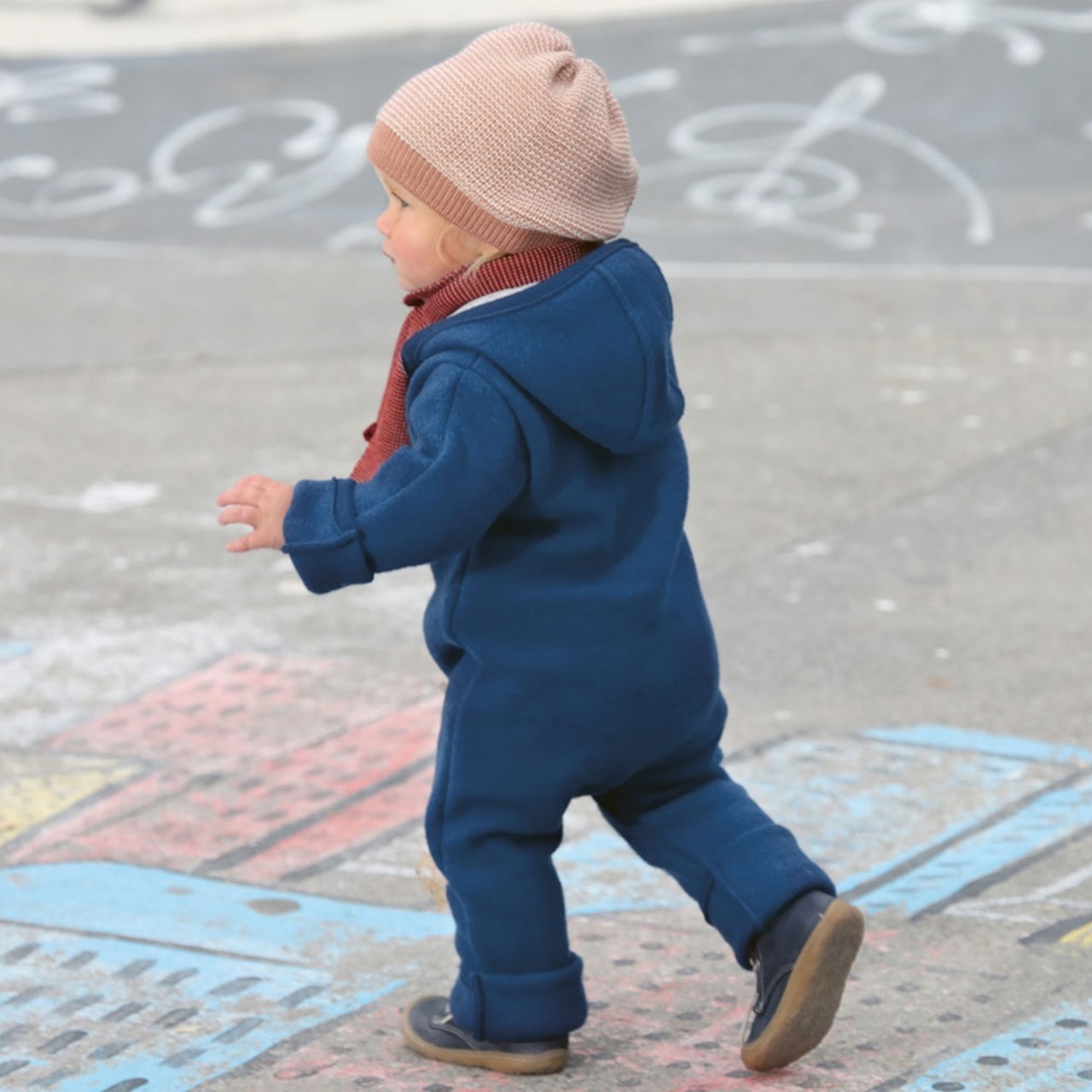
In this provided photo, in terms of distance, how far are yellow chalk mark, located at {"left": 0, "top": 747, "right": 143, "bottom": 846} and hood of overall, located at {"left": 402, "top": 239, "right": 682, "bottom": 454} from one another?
1.43m

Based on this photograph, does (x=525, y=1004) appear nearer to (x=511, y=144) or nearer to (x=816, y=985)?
(x=816, y=985)

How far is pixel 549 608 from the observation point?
252 centimetres

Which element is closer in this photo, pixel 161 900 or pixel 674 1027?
pixel 674 1027

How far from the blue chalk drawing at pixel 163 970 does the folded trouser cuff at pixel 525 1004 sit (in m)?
0.27

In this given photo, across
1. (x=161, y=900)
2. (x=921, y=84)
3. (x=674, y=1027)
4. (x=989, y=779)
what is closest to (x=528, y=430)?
(x=674, y=1027)

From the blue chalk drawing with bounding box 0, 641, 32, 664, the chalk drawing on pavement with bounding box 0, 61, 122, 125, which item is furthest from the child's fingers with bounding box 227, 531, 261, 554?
the chalk drawing on pavement with bounding box 0, 61, 122, 125

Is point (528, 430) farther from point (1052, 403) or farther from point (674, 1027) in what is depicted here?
point (1052, 403)

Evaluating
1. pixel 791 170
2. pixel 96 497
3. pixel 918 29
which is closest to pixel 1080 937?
pixel 96 497

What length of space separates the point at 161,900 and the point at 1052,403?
12.8ft

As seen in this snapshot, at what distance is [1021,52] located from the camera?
33.4 feet

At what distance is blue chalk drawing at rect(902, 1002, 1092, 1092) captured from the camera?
102 inches

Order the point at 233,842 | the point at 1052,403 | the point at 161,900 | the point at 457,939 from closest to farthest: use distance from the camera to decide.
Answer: the point at 457,939 < the point at 161,900 < the point at 233,842 < the point at 1052,403

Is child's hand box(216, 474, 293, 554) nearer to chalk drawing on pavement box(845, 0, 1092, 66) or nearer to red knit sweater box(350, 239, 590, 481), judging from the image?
red knit sweater box(350, 239, 590, 481)

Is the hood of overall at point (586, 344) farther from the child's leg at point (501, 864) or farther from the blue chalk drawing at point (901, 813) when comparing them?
the blue chalk drawing at point (901, 813)
